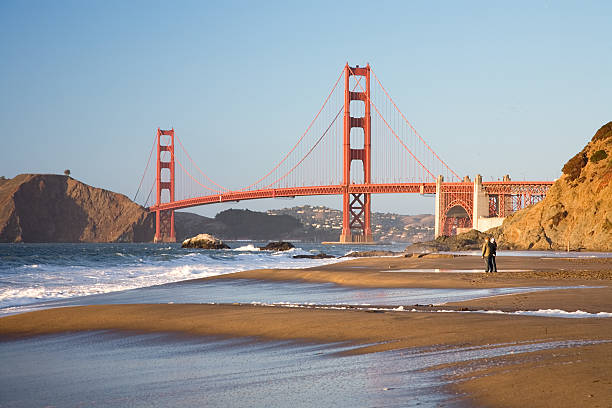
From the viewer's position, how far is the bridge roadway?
6662 cm

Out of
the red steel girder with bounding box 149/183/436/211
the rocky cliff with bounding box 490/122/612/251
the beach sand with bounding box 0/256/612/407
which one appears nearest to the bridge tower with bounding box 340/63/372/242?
the red steel girder with bounding box 149/183/436/211

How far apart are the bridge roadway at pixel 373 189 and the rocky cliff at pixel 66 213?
49047mm

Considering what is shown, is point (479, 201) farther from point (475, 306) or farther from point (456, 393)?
point (456, 393)

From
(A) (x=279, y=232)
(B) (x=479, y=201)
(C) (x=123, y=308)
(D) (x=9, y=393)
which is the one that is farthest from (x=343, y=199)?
(A) (x=279, y=232)

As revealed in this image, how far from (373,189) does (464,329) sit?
6969 cm

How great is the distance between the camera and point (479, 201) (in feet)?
221

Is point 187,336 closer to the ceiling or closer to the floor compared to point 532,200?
closer to the floor

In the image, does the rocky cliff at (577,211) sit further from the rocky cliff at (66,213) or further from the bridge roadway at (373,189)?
the rocky cliff at (66,213)

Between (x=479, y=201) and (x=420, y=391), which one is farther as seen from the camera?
(x=479, y=201)

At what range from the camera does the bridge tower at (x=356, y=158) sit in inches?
3231

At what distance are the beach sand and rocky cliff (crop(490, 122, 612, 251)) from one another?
27783 millimetres

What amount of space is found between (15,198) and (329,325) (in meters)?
132

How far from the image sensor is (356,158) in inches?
3386

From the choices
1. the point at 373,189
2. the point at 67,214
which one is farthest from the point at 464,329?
the point at 67,214
